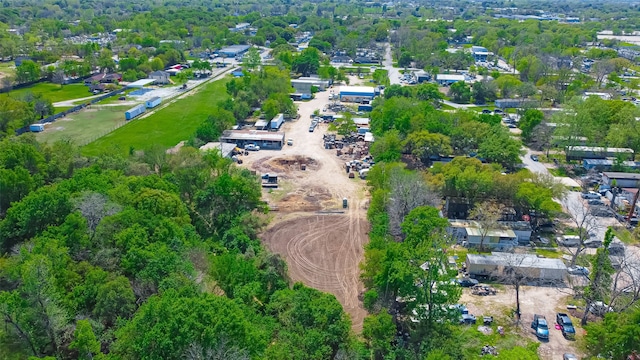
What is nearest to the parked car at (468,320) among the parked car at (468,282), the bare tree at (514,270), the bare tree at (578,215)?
the parked car at (468,282)

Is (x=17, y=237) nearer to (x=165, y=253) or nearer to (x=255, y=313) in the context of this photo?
(x=165, y=253)

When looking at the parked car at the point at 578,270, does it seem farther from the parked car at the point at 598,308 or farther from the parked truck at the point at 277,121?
the parked truck at the point at 277,121

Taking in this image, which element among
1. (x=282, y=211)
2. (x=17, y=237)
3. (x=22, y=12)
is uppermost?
(x=22, y=12)

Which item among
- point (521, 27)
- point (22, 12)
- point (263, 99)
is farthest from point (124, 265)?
point (22, 12)

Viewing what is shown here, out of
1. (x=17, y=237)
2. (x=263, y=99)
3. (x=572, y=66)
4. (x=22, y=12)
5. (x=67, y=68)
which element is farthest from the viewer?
(x=22, y=12)

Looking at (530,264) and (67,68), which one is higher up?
(67,68)

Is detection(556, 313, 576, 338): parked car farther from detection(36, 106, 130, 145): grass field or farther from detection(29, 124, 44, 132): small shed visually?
detection(29, 124, 44, 132): small shed

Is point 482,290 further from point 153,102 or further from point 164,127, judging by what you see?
point 153,102
